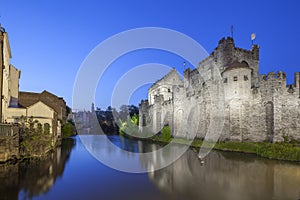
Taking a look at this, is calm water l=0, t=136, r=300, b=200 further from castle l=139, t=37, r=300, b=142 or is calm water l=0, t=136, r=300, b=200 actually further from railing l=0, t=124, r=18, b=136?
castle l=139, t=37, r=300, b=142

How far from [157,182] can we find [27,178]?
288 inches

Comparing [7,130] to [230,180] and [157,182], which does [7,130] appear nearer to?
[157,182]

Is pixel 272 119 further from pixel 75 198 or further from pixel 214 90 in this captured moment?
pixel 75 198

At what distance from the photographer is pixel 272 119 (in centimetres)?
2241

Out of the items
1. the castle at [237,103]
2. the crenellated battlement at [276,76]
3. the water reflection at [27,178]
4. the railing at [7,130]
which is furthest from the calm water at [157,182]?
the crenellated battlement at [276,76]

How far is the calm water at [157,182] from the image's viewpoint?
32.0 feet

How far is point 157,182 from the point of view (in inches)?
471

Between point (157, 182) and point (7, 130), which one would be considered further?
point (7, 130)

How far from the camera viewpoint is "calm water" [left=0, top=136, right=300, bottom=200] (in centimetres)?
974

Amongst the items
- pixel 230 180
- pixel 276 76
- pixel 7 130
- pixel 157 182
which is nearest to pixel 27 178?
pixel 7 130

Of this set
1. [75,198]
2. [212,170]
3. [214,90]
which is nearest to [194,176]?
[212,170]

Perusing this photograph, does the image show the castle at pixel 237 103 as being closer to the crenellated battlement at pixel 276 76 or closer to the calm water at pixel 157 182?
the crenellated battlement at pixel 276 76

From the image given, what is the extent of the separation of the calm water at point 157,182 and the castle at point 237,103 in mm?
6907

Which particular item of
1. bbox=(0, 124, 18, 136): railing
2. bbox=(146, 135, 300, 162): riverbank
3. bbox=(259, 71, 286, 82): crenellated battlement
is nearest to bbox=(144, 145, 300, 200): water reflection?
bbox=(146, 135, 300, 162): riverbank
